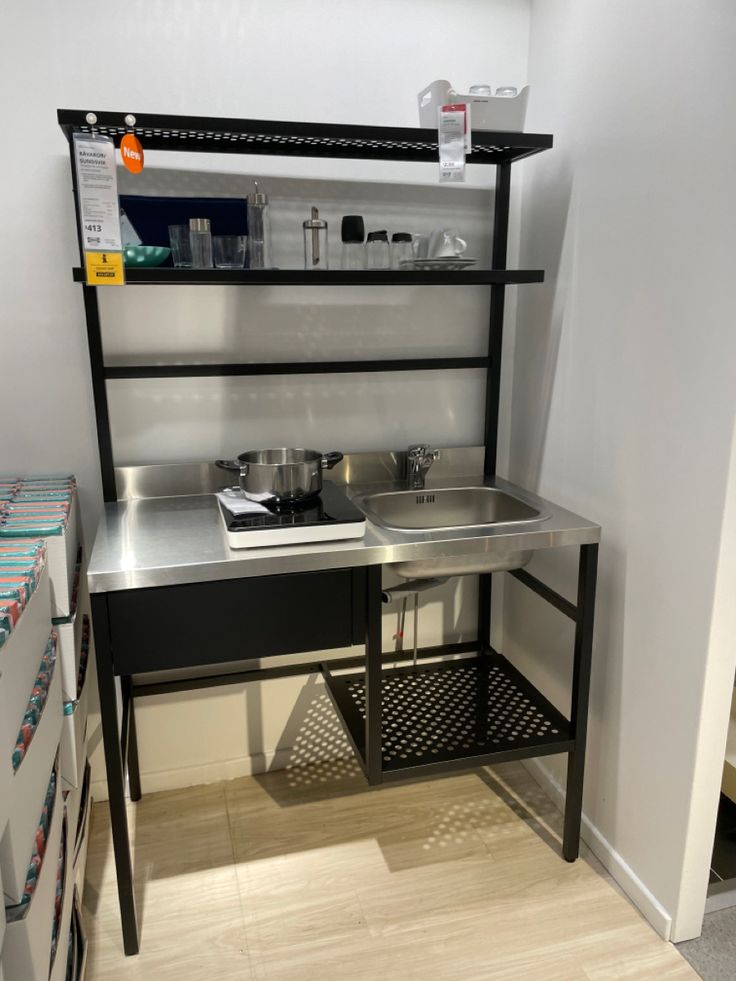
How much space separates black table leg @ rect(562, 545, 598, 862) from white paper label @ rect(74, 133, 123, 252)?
49.7 inches

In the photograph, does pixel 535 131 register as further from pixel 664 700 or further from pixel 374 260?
pixel 664 700

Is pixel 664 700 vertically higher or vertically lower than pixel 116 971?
higher

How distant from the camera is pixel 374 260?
1927 millimetres

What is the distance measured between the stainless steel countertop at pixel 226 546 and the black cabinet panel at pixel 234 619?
4 centimetres

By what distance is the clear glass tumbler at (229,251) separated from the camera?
1.77m

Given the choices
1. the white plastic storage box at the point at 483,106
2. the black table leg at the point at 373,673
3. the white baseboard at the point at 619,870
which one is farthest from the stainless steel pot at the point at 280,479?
the white baseboard at the point at 619,870

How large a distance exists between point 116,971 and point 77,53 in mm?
2094

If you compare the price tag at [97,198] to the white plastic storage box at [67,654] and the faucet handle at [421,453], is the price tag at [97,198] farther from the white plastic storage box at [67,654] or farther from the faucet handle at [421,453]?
the faucet handle at [421,453]

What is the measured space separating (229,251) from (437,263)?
0.52m

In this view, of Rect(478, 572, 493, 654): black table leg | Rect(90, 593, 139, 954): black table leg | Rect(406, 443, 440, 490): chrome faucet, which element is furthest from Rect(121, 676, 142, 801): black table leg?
Rect(478, 572, 493, 654): black table leg

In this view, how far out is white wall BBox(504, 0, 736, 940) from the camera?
145cm

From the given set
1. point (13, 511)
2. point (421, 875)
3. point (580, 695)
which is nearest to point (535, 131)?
point (580, 695)

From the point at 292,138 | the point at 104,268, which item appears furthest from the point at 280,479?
the point at 292,138

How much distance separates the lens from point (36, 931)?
3.44 ft
